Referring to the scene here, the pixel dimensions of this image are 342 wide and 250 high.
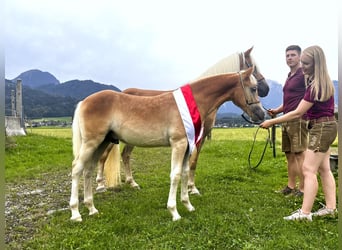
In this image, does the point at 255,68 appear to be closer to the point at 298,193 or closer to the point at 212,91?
the point at 212,91

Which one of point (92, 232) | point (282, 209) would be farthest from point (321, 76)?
point (92, 232)

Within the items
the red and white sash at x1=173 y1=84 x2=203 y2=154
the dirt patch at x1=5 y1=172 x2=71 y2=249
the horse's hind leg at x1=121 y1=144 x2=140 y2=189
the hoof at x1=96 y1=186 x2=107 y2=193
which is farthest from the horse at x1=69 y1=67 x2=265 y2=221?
the horse's hind leg at x1=121 y1=144 x2=140 y2=189

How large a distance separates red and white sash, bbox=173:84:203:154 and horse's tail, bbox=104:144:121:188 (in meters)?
1.91

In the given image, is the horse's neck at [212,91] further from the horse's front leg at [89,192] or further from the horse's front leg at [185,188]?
the horse's front leg at [89,192]

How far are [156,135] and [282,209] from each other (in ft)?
7.44

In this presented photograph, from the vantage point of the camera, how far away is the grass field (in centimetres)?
341

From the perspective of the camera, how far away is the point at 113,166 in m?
5.76

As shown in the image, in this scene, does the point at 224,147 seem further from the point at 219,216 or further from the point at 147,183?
the point at 219,216

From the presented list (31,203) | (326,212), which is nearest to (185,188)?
(326,212)

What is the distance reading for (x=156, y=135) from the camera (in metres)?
4.44

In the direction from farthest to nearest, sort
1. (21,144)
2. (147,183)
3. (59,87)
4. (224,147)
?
(59,87)
(224,147)
(21,144)
(147,183)

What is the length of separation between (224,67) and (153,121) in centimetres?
220

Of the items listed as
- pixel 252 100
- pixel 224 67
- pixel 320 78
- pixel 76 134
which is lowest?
pixel 76 134

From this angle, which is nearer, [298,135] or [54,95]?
[298,135]
